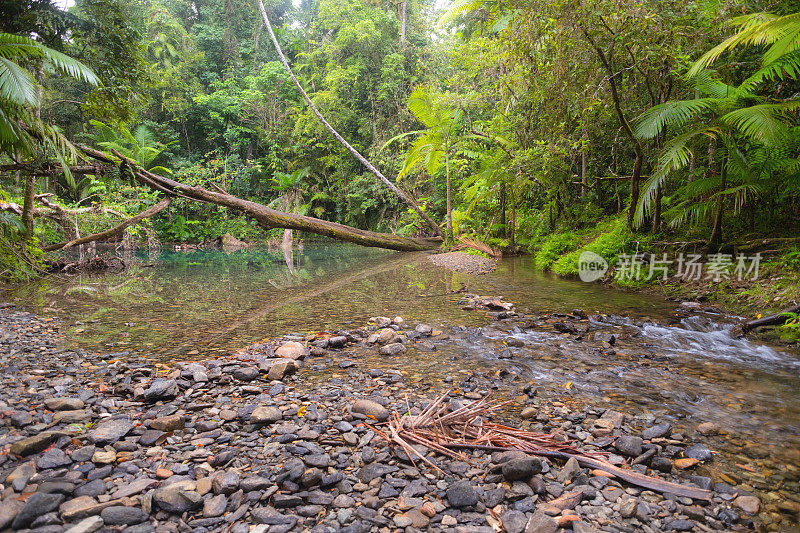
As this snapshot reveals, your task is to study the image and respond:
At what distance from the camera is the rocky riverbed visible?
4.39ft

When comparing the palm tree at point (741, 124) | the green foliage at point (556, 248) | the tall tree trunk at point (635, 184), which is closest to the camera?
the palm tree at point (741, 124)

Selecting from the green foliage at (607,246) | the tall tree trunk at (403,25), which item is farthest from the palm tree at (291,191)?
the green foliage at (607,246)

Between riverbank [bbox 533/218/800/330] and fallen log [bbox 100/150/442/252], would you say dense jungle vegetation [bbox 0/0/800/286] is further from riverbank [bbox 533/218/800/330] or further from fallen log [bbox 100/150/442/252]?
fallen log [bbox 100/150/442/252]

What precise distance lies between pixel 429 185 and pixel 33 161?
1363 centimetres

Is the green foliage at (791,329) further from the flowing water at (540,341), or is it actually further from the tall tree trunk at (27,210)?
the tall tree trunk at (27,210)

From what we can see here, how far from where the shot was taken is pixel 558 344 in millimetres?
3375

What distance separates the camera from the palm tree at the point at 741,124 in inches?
144

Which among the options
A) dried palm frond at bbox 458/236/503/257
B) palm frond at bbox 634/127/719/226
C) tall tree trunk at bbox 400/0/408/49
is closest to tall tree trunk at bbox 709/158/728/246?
palm frond at bbox 634/127/719/226

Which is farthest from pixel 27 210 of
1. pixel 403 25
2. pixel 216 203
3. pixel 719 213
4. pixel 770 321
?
pixel 403 25

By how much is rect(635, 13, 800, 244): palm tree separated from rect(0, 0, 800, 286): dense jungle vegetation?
0.02m

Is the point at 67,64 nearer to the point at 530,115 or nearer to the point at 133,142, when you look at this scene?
the point at 530,115

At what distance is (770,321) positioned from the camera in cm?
345

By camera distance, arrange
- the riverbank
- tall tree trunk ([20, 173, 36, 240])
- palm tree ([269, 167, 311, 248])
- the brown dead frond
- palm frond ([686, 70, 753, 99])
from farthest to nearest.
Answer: palm tree ([269, 167, 311, 248]) < tall tree trunk ([20, 173, 36, 240]) < palm frond ([686, 70, 753, 99]) < the riverbank < the brown dead frond

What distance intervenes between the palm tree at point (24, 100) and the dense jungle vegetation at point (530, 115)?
2cm
